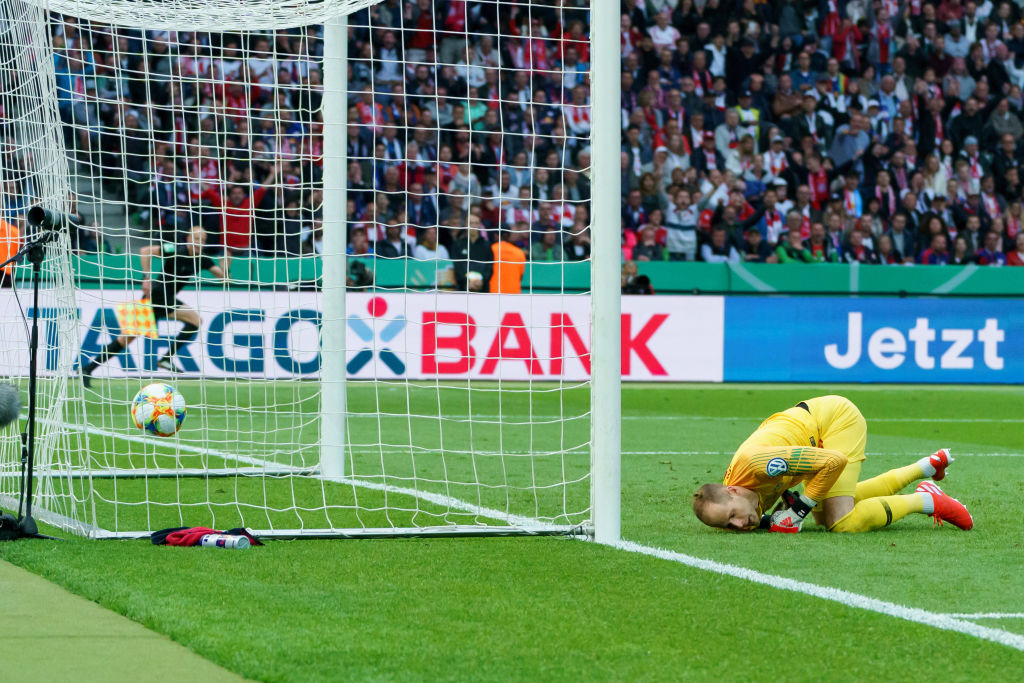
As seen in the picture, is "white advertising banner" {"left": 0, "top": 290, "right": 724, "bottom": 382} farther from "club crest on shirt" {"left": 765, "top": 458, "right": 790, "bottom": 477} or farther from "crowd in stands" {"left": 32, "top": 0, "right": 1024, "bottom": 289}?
"club crest on shirt" {"left": 765, "top": 458, "right": 790, "bottom": 477}

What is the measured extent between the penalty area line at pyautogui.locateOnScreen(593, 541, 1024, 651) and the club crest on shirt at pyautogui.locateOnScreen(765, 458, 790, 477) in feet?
1.92

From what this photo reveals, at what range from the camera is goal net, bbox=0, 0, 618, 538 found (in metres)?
6.20

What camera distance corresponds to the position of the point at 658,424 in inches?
472

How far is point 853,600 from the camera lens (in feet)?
14.9

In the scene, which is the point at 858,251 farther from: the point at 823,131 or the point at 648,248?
the point at 648,248

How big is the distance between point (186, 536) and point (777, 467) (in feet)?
7.78

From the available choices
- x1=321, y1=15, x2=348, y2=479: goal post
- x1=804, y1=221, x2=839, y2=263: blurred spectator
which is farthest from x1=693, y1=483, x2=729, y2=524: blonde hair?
x1=804, y1=221, x2=839, y2=263: blurred spectator

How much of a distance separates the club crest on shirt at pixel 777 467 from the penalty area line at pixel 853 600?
1.92 feet

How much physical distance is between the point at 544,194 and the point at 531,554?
40.2 feet

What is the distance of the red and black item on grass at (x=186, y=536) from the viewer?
5.50 metres

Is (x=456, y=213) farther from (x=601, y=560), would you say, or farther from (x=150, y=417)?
(x=601, y=560)

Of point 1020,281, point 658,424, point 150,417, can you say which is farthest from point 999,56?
point 150,417

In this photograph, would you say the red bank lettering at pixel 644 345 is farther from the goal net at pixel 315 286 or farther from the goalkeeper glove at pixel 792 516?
the goalkeeper glove at pixel 792 516

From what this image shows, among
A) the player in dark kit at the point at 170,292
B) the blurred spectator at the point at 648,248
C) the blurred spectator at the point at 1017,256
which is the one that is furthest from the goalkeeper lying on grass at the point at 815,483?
the blurred spectator at the point at 1017,256
